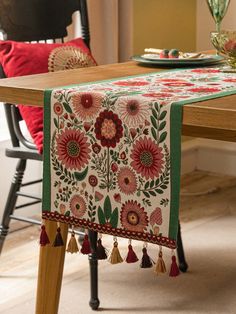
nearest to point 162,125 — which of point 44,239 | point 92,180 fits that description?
point 92,180

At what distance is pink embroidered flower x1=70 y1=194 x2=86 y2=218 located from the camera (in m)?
1.77

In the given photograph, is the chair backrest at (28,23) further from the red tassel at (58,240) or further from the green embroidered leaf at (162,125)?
the green embroidered leaf at (162,125)

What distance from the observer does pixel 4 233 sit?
8.63 feet

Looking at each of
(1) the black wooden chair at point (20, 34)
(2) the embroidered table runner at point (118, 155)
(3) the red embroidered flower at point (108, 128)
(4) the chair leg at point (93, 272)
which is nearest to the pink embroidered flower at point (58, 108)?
(2) the embroidered table runner at point (118, 155)

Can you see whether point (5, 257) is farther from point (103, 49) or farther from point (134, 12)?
point (134, 12)

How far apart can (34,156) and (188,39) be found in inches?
73.9

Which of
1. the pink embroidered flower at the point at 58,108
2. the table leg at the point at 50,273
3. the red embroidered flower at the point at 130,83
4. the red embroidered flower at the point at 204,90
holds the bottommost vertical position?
the table leg at the point at 50,273

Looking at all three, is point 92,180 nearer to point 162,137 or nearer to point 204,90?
point 162,137

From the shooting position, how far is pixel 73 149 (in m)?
1.75

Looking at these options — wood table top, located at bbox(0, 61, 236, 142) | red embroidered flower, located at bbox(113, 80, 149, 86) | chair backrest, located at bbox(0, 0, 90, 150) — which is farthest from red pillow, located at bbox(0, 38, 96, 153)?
red embroidered flower, located at bbox(113, 80, 149, 86)

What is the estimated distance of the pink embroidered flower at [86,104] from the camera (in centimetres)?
169

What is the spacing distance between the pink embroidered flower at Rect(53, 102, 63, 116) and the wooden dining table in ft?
0.20

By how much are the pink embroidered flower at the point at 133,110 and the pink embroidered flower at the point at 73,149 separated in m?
0.13

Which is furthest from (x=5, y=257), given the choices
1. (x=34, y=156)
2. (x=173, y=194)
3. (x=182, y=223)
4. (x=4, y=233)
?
(x=173, y=194)
